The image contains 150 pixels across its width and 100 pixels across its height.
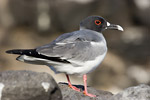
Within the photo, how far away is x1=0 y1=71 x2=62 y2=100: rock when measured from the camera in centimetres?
605

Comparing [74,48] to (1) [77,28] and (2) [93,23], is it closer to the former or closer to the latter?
(2) [93,23]

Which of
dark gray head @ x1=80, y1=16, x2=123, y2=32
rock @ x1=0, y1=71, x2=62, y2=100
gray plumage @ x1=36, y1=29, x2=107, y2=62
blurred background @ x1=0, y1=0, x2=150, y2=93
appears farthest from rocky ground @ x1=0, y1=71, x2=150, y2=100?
blurred background @ x1=0, y1=0, x2=150, y2=93

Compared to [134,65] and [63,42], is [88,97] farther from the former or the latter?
[134,65]

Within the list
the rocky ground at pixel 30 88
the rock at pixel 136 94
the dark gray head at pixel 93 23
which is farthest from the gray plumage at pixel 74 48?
the rock at pixel 136 94

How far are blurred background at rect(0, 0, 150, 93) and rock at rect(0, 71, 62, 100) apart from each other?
15.2 meters

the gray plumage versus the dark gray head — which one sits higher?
the dark gray head

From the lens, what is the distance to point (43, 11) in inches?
925

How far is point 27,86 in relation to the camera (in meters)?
6.09

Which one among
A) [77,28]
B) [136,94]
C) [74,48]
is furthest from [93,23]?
[77,28]

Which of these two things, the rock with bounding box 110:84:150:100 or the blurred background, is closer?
the rock with bounding box 110:84:150:100

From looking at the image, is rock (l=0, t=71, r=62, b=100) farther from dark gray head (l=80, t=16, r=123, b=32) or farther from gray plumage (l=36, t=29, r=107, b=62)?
dark gray head (l=80, t=16, r=123, b=32)

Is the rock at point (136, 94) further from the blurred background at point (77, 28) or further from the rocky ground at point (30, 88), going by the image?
the blurred background at point (77, 28)

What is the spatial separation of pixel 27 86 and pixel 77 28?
16.6m

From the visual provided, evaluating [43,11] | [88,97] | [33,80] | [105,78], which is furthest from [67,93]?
[43,11]
